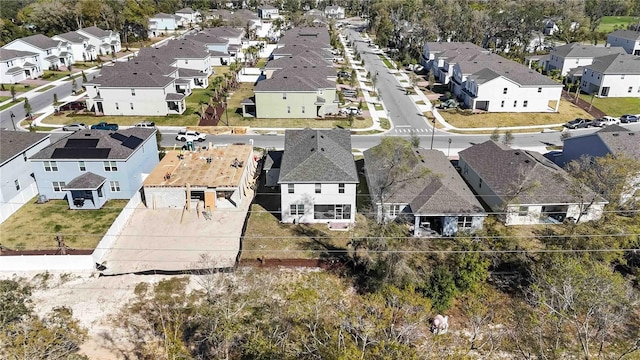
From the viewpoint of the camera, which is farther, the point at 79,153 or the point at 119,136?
the point at 119,136

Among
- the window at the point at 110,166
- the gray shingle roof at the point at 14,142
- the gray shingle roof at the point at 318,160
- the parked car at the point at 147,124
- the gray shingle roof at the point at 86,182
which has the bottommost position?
the parked car at the point at 147,124

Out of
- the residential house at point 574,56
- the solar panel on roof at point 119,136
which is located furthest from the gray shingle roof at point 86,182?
the residential house at point 574,56

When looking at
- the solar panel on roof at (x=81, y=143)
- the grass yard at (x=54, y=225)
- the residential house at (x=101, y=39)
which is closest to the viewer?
the grass yard at (x=54, y=225)

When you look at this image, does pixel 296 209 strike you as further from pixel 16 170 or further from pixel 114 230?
pixel 16 170

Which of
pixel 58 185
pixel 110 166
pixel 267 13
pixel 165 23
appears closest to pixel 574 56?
pixel 110 166

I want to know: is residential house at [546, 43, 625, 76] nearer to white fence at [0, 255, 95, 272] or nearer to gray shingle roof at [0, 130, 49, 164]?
gray shingle roof at [0, 130, 49, 164]

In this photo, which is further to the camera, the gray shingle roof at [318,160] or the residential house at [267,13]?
the residential house at [267,13]

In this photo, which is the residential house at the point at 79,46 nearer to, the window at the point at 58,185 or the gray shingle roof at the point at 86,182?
the window at the point at 58,185

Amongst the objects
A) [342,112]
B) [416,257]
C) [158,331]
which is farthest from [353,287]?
[342,112]
